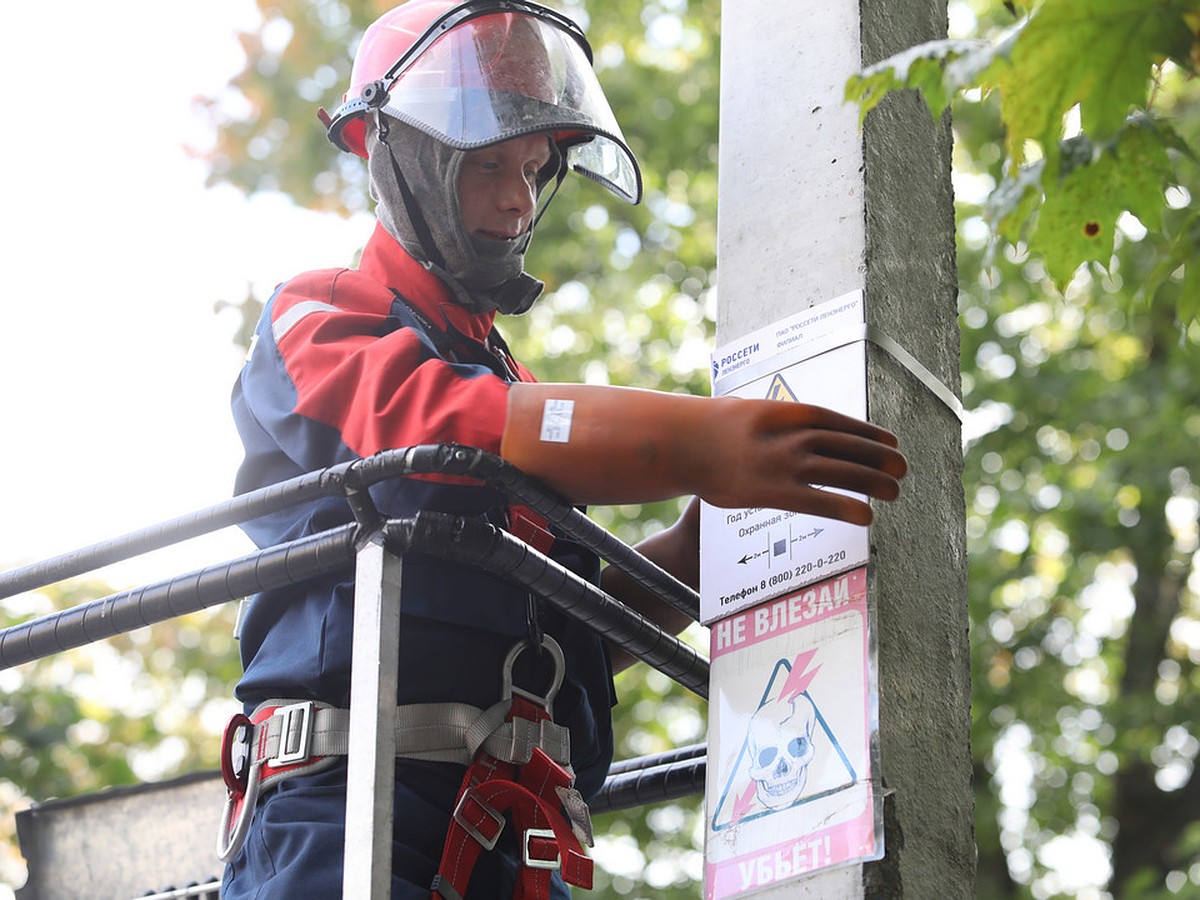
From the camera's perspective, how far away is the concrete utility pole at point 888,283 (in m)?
2.36

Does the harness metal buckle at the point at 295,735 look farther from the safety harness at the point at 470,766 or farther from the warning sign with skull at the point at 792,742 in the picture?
the warning sign with skull at the point at 792,742

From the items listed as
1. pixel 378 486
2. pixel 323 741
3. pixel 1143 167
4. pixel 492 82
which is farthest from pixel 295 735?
pixel 1143 167

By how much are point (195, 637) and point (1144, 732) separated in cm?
566

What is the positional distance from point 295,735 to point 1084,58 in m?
1.39

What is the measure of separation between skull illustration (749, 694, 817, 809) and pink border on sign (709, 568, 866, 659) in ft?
0.38

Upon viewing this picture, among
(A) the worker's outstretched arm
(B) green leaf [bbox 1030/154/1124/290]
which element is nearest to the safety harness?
(A) the worker's outstretched arm

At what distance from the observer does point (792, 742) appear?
240cm

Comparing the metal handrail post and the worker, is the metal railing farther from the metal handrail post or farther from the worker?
the worker

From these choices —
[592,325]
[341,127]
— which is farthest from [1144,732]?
[341,127]

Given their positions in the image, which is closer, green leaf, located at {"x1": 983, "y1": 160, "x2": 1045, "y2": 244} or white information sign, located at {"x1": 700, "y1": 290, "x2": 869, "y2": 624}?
green leaf, located at {"x1": 983, "y1": 160, "x2": 1045, "y2": 244}

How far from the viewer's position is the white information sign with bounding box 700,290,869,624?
251 cm

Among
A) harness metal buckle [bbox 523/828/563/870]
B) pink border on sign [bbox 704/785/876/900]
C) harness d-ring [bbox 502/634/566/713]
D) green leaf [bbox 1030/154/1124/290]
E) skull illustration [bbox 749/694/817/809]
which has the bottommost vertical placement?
pink border on sign [bbox 704/785/876/900]

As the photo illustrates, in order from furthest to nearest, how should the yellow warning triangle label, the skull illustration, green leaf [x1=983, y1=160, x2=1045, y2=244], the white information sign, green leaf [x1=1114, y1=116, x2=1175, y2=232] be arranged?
the yellow warning triangle label
the white information sign
the skull illustration
green leaf [x1=1114, y1=116, x2=1175, y2=232]
green leaf [x1=983, y1=160, x2=1045, y2=244]

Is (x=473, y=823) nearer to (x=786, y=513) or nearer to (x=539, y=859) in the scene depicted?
(x=539, y=859)
